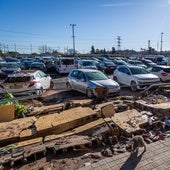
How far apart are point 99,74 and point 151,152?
339 inches

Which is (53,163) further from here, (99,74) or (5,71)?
(5,71)

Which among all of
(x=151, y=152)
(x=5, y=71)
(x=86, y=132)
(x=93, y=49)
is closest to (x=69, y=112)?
(x=86, y=132)

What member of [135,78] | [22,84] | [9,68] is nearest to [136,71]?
[135,78]

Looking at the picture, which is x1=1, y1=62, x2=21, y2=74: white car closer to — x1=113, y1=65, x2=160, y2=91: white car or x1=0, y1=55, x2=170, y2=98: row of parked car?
x1=0, y1=55, x2=170, y2=98: row of parked car

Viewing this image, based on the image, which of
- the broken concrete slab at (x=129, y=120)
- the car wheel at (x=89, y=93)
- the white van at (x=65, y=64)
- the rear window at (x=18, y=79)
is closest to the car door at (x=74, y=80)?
the car wheel at (x=89, y=93)

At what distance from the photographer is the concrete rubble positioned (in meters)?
5.07

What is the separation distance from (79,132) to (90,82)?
21.0ft

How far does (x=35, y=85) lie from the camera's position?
11.4 meters

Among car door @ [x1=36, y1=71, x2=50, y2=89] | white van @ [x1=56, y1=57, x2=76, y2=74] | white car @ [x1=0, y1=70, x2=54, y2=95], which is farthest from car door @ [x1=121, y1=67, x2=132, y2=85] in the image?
white van @ [x1=56, y1=57, x2=76, y2=74]

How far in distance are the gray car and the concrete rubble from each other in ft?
14.3

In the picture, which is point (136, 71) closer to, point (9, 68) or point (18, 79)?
point (18, 79)

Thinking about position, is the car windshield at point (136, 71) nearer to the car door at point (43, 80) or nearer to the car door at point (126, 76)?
the car door at point (126, 76)

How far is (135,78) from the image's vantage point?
47.0 ft

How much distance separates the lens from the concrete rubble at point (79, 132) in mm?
5066
